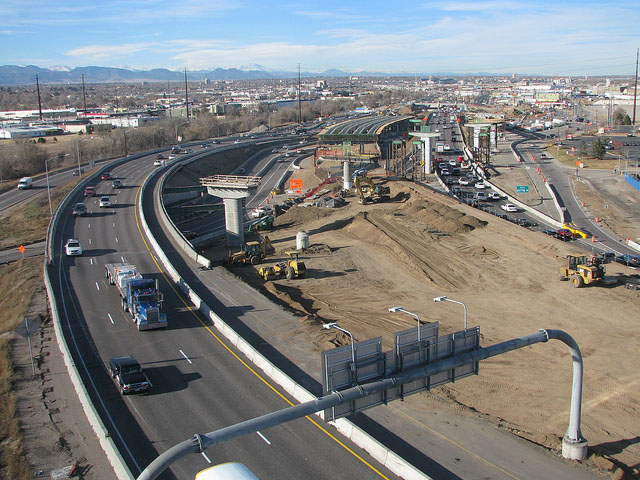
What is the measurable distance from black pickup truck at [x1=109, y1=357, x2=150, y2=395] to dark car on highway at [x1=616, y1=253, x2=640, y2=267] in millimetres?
37166

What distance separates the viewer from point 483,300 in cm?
3619

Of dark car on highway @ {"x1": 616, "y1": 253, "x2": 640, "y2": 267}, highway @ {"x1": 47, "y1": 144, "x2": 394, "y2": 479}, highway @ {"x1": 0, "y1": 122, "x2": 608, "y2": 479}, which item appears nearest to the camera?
highway @ {"x1": 0, "y1": 122, "x2": 608, "y2": 479}

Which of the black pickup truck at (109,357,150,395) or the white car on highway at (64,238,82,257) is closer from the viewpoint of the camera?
the black pickup truck at (109,357,150,395)

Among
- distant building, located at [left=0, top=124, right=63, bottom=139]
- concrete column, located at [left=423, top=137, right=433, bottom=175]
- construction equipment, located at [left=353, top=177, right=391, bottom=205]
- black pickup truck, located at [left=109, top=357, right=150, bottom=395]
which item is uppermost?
distant building, located at [left=0, top=124, right=63, bottom=139]

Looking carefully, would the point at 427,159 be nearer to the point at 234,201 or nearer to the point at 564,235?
the point at 564,235

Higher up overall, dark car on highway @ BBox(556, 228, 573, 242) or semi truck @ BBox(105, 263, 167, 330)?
semi truck @ BBox(105, 263, 167, 330)

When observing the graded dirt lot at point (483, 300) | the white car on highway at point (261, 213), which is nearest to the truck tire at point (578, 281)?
the graded dirt lot at point (483, 300)

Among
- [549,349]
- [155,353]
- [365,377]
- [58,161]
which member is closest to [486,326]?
[549,349]

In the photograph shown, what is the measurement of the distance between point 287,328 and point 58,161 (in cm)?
8900

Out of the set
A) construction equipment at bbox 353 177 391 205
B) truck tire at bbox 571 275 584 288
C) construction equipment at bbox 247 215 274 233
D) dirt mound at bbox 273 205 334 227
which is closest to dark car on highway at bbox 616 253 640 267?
truck tire at bbox 571 275 584 288

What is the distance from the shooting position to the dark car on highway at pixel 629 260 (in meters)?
44.1

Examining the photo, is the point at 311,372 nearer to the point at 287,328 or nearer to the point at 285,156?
the point at 287,328

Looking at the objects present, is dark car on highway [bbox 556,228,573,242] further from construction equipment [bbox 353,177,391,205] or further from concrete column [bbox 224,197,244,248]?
concrete column [bbox 224,197,244,248]

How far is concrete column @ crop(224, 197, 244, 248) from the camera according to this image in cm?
5069
